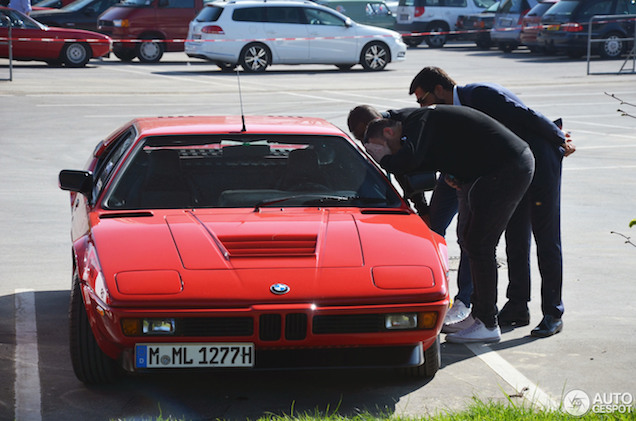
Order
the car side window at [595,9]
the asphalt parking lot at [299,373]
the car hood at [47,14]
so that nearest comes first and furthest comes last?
the asphalt parking lot at [299,373], the car side window at [595,9], the car hood at [47,14]

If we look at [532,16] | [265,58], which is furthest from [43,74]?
[532,16]

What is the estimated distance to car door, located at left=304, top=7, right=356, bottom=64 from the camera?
25219 mm

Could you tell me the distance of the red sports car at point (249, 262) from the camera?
462 cm

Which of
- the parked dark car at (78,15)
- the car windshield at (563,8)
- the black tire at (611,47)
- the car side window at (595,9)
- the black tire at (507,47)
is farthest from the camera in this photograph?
the black tire at (507,47)

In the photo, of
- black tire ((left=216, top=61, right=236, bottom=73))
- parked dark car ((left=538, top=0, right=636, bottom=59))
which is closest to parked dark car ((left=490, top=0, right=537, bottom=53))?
parked dark car ((left=538, top=0, right=636, bottom=59))

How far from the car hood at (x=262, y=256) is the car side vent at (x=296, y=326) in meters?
0.08

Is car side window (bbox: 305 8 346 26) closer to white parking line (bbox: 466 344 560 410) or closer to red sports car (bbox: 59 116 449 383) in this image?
red sports car (bbox: 59 116 449 383)

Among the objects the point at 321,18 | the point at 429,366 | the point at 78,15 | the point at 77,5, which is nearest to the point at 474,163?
the point at 429,366

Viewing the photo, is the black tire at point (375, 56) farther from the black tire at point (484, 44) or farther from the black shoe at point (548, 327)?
the black shoe at point (548, 327)

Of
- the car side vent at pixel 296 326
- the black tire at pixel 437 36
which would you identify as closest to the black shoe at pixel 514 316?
the car side vent at pixel 296 326

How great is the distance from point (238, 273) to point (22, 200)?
5838mm

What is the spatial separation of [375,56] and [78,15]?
916 centimetres

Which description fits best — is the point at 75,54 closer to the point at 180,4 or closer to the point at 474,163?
the point at 180,4

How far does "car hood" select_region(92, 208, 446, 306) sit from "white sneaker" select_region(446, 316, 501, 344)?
71cm
